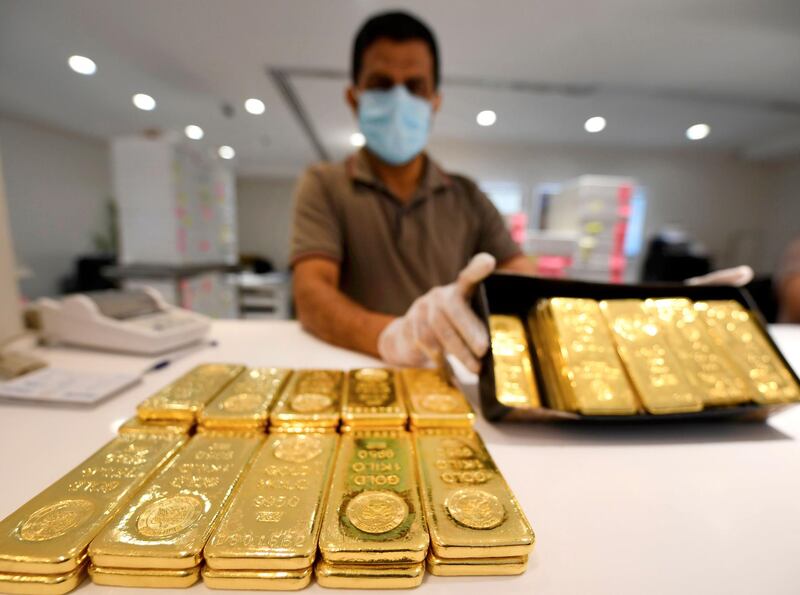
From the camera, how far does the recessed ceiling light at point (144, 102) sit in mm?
3355

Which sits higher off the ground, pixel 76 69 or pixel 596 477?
pixel 76 69

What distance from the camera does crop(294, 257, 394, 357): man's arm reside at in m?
0.78

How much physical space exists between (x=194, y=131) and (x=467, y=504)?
5.40m

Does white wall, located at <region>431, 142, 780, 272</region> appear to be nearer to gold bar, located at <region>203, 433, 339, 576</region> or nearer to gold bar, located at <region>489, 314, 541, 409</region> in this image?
gold bar, located at <region>489, 314, 541, 409</region>

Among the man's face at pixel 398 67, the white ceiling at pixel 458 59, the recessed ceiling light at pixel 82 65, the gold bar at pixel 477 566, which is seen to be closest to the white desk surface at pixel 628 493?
the gold bar at pixel 477 566

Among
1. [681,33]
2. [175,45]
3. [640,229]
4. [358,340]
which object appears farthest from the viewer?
[640,229]

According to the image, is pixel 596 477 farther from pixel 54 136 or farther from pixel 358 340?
pixel 54 136

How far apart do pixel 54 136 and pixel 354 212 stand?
5.93 meters

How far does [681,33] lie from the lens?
2129 mm

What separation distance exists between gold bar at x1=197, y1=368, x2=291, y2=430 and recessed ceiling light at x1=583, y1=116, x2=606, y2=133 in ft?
14.6

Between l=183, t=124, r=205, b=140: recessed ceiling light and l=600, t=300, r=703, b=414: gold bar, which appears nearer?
l=600, t=300, r=703, b=414: gold bar

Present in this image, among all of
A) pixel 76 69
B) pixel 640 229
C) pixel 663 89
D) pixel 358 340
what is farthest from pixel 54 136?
pixel 640 229

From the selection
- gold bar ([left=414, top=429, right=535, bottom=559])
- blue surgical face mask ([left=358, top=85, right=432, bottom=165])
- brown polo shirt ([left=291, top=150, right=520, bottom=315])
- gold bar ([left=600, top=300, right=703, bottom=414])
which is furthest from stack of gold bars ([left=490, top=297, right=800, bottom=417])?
blue surgical face mask ([left=358, top=85, right=432, bottom=165])

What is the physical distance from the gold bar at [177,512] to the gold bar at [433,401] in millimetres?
196
